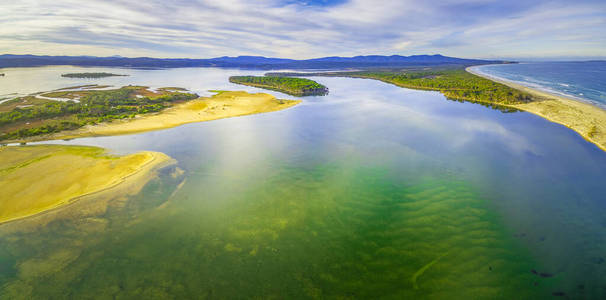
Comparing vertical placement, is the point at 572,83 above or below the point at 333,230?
above

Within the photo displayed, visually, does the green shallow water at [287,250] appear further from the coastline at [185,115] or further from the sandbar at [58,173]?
the coastline at [185,115]

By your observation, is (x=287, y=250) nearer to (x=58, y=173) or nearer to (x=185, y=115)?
(x=58, y=173)

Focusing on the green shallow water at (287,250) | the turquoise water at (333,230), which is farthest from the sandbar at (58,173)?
the green shallow water at (287,250)

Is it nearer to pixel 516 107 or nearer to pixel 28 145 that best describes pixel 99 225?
pixel 28 145

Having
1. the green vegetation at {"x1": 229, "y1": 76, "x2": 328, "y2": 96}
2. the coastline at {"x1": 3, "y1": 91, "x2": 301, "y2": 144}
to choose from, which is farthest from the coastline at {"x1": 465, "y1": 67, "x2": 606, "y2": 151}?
the green vegetation at {"x1": 229, "y1": 76, "x2": 328, "y2": 96}

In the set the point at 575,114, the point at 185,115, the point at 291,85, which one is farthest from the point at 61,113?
the point at 575,114

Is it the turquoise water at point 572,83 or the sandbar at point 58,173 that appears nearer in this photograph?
the sandbar at point 58,173
